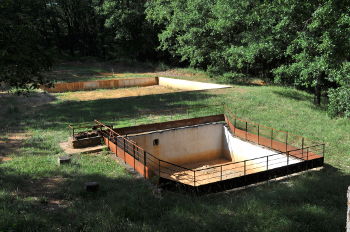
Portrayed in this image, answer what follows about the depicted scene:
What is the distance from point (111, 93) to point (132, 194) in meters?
23.8

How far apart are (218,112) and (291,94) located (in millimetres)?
8156

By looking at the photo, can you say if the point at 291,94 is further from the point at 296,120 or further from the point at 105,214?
the point at 105,214

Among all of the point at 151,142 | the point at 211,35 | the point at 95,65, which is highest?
the point at 211,35

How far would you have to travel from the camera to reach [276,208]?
29.6ft

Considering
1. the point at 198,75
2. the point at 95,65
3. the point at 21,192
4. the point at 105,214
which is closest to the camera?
the point at 105,214

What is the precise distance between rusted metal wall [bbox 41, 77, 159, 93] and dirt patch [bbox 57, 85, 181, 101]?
138 centimetres

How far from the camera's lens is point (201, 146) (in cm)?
2080

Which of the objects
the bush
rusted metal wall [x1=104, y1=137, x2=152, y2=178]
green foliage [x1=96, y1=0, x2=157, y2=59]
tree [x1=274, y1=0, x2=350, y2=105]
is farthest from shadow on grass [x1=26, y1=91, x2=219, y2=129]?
green foliage [x1=96, y1=0, x2=157, y2=59]

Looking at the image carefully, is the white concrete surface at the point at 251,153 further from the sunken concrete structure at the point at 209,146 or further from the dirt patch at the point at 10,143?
the dirt patch at the point at 10,143

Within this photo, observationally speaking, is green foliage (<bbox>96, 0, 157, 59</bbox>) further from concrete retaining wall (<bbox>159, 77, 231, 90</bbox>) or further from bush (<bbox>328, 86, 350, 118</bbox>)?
bush (<bbox>328, 86, 350, 118</bbox>)

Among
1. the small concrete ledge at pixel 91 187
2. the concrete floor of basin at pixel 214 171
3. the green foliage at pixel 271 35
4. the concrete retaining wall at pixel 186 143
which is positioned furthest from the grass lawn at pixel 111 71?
the small concrete ledge at pixel 91 187

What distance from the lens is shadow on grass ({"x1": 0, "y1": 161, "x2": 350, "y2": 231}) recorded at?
7797 mm

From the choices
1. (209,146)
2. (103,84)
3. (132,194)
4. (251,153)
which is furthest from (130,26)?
(132,194)

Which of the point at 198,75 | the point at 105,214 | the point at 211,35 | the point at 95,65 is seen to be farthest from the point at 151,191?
the point at 95,65
